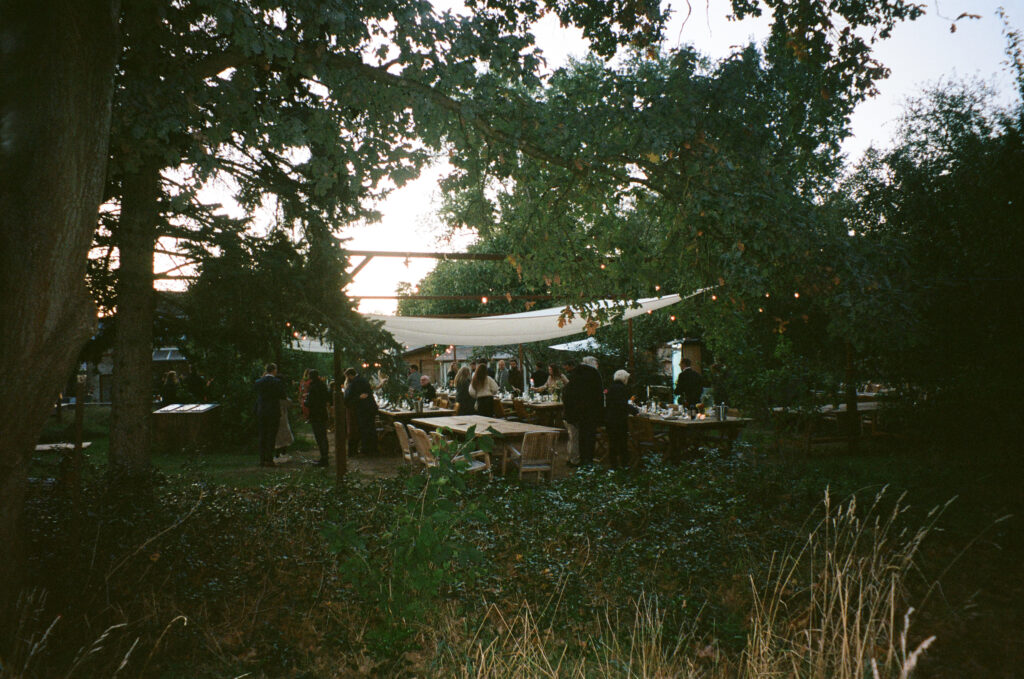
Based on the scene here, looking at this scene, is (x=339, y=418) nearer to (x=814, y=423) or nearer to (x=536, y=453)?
(x=536, y=453)

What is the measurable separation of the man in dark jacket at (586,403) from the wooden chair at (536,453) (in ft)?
4.25

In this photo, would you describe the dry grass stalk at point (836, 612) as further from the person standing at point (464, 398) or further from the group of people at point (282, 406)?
the person standing at point (464, 398)

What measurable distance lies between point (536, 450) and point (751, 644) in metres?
4.76

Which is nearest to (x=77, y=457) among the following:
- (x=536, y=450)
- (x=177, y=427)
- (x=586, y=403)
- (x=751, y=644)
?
(x=751, y=644)

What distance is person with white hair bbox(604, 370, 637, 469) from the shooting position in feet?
27.8

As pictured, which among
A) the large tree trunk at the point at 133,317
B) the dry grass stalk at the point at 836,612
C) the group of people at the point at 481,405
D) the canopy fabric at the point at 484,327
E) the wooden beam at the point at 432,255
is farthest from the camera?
the canopy fabric at the point at 484,327

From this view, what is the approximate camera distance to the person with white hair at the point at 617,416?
8477 mm

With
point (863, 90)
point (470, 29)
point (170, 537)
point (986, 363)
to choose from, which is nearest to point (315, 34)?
point (470, 29)

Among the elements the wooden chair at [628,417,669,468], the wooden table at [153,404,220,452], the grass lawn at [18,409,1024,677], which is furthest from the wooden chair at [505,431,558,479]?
the wooden table at [153,404,220,452]

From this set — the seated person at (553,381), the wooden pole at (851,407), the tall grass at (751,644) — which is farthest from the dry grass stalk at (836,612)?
the seated person at (553,381)

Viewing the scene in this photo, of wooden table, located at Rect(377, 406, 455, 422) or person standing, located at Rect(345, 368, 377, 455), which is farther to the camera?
wooden table, located at Rect(377, 406, 455, 422)

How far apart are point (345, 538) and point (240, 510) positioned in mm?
2249

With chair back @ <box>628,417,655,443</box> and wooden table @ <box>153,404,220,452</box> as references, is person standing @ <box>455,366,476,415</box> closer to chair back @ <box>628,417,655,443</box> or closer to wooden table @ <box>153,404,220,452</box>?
chair back @ <box>628,417,655,443</box>

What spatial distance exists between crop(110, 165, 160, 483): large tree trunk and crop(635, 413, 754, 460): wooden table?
257 inches
